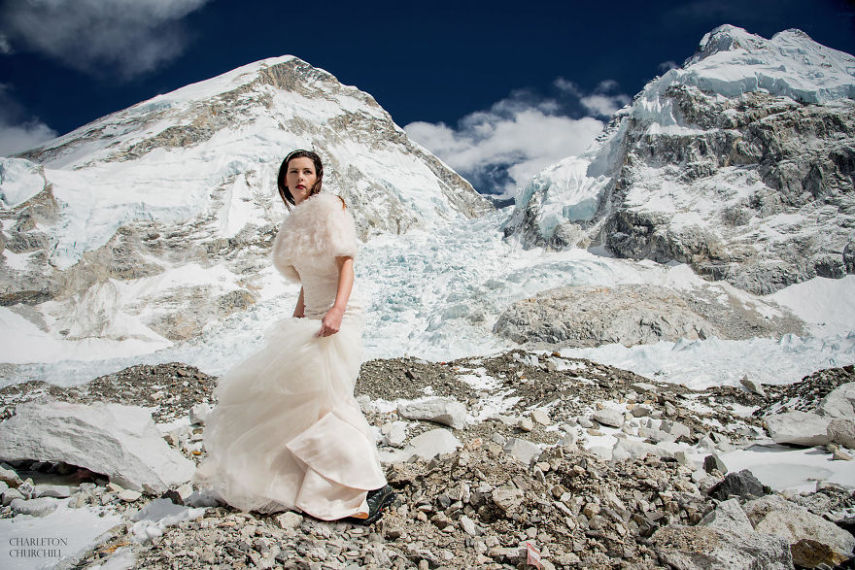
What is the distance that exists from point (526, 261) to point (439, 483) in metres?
24.2

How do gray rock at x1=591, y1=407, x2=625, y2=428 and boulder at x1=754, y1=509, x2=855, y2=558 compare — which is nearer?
boulder at x1=754, y1=509, x2=855, y2=558

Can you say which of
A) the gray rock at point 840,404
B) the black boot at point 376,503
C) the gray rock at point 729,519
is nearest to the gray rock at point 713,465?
the gray rock at point 729,519

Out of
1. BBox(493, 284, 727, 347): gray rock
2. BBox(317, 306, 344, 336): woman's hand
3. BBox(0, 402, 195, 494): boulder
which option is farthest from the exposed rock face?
BBox(317, 306, 344, 336): woman's hand

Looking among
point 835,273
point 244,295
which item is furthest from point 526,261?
point 244,295

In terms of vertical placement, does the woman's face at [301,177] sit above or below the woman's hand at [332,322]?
above

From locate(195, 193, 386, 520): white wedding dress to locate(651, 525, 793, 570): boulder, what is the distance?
1269mm

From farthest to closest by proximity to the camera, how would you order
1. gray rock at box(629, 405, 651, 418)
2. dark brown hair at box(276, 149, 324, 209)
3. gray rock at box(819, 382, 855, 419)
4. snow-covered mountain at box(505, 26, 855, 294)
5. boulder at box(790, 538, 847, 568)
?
snow-covered mountain at box(505, 26, 855, 294) → gray rock at box(629, 405, 651, 418) → gray rock at box(819, 382, 855, 419) → dark brown hair at box(276, 149, 324, 209) → boulder at box(790, 538, 847, 568)

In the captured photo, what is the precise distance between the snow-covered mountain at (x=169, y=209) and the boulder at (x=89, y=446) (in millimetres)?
18148

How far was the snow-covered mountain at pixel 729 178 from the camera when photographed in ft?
66.3

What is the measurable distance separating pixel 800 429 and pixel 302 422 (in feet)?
14.3

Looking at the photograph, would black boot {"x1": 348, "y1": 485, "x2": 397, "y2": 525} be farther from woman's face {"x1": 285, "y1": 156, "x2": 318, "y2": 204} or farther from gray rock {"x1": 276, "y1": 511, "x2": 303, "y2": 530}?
woman's face {"x1": 285, "y1": 156, "x2": 318, "y2": 204}

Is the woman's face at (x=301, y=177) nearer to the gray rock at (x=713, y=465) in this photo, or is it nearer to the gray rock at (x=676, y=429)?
the gray rock at (x=713, y=465)

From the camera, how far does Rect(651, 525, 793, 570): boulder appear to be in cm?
166

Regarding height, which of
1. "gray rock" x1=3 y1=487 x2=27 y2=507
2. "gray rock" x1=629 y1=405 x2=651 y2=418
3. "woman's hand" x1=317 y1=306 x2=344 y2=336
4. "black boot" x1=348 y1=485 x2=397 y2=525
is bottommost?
"gray rock" x1=629 y1=405 x2=651 y2=418
